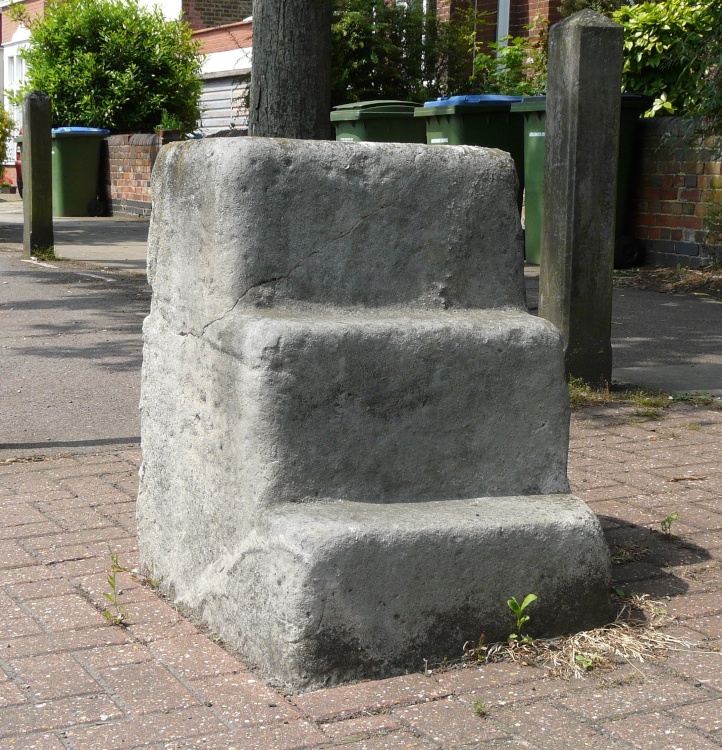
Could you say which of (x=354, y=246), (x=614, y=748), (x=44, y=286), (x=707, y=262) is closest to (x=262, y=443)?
(x=354, y=246)

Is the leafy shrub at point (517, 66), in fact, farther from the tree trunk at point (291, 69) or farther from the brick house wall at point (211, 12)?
the brick house wall at point (211, 12)

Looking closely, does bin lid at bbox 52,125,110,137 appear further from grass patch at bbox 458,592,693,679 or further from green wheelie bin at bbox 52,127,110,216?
grass patch at bbox 458,592,693,679

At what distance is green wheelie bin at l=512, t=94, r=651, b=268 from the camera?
1049 cm

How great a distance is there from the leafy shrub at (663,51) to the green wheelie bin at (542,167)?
47 cm

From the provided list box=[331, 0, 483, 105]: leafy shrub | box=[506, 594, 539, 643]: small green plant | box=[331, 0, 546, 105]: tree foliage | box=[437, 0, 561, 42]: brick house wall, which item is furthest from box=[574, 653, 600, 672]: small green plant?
box=[437, 0, 561, 42]: brick house wall

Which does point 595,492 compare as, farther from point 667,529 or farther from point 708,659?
point 708,659

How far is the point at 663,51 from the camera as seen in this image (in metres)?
11.2

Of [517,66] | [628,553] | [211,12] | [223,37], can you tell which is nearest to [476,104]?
[517,66]

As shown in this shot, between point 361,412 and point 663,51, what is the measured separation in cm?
945


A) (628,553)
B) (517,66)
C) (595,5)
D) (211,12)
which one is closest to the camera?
(628,553)

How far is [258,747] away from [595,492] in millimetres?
2252

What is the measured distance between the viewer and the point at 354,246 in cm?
294

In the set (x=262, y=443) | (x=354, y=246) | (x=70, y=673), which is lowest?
(x=70, y=673)

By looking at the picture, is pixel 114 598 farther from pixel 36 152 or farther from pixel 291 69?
pixel 36 152
